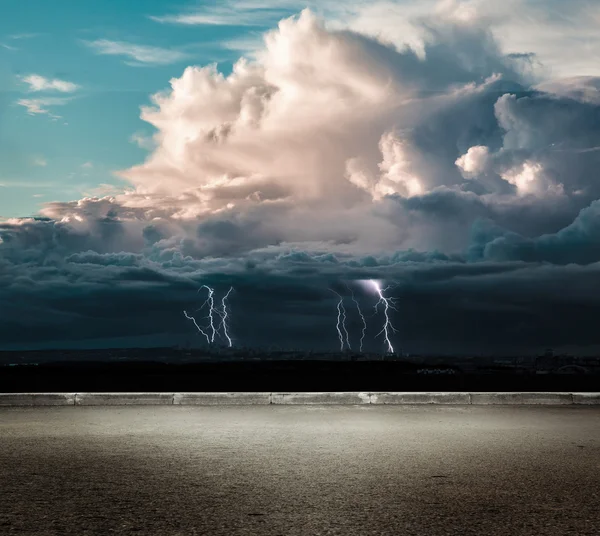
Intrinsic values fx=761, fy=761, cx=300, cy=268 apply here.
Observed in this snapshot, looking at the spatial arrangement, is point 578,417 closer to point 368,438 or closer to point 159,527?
point 368,438

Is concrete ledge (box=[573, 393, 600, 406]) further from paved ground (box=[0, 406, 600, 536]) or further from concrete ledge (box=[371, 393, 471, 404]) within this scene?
paved ground (box=[0, 406, 600, 536])

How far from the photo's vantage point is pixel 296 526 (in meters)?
5.62

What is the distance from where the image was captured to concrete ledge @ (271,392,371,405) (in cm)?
1662

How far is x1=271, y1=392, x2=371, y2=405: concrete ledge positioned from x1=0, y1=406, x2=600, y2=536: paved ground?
8.95ft

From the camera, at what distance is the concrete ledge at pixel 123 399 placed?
16.4 metres

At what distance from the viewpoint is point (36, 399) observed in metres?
16.4

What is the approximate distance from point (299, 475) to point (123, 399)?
9640 millimetres

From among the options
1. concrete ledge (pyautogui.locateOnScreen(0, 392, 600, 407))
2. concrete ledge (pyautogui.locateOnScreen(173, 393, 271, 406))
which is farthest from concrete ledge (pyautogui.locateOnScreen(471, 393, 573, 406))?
concrete ledge (pyautogui.locateOnScreen(173, 393, 271, 406))

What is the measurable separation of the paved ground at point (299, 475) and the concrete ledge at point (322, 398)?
2729 millimetres

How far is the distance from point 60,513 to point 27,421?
774cm

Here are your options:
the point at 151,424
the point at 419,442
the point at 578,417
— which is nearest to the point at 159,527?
the point at 419,442

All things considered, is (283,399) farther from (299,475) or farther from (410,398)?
(299,475)

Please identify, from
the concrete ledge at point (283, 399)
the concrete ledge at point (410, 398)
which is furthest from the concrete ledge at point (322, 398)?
the concrete ledge at point (410, 398)

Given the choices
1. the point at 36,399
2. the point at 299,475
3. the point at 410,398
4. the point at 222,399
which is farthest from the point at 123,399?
the point at 299,475
